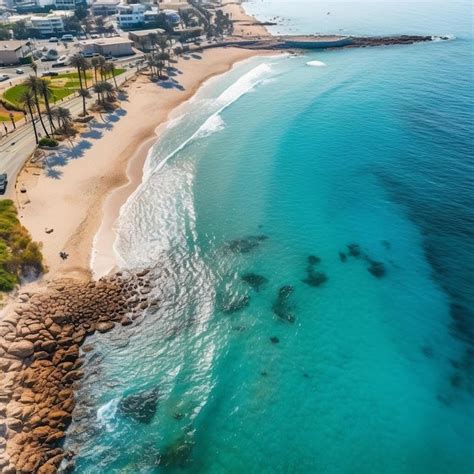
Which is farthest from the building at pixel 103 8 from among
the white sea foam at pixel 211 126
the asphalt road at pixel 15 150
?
the asphalt road at pixel 15 150

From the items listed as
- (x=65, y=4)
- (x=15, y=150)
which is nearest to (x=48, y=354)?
(x=15, y=150)

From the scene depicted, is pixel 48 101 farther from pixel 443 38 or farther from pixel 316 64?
pixel 443 38

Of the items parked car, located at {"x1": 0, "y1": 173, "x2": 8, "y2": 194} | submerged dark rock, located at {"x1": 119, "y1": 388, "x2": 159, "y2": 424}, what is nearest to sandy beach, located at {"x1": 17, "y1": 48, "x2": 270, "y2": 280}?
parked car, located at {"x1": 0, "y1": 173, "x2": 8, "y2": 194}

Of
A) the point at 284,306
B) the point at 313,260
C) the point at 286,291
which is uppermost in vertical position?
the point at 313,260

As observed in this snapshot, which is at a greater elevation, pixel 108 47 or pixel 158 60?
pixel 108 47

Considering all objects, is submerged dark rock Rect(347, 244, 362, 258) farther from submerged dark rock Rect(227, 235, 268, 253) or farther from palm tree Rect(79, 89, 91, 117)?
palm tree Rect(79, 89, 91, 117)

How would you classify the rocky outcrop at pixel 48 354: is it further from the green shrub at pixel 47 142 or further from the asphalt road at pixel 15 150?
the green shrub at pixel 47 142

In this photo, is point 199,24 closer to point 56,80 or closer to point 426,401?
point 56,80
